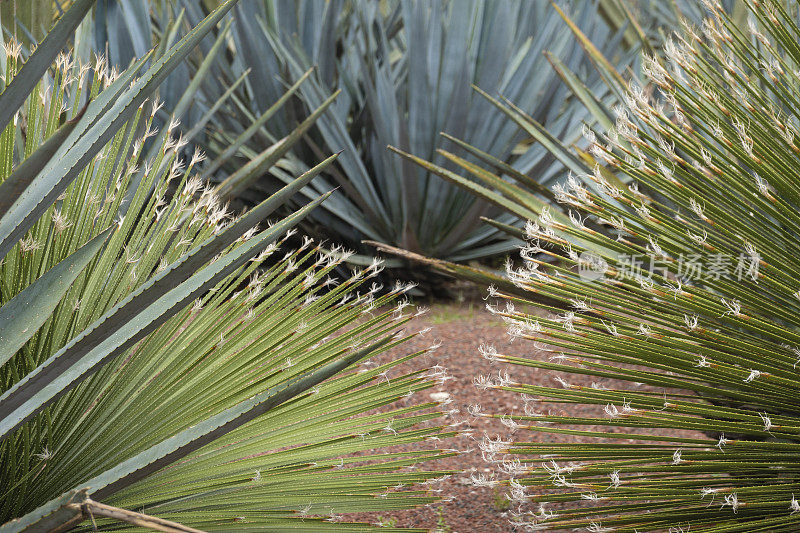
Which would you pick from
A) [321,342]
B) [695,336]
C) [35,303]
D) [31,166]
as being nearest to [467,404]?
[321,342]

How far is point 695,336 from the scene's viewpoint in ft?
4.61

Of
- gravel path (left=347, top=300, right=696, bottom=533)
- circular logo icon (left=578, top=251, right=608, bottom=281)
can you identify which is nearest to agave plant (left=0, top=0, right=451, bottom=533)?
gravel path (left=347, top=300, right=696, bottom=533)

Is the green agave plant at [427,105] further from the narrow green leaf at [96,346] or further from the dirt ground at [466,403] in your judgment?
the narrow green leaf at [96,346]

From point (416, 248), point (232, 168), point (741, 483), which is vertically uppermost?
point (232, 168)

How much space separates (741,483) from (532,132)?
45.1 inches

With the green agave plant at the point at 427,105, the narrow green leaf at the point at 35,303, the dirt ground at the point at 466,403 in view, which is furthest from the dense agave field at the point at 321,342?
the green agave plant at the point at 427,105

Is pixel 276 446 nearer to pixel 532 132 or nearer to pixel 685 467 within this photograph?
pixel 685 467

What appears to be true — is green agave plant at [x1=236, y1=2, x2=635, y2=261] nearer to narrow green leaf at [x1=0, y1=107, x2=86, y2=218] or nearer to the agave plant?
the agave plant

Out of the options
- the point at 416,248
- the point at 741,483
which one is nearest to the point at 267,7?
the point at 416,248

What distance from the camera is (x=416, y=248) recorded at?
392cm

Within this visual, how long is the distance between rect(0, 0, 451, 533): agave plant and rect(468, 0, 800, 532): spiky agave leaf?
0.30m

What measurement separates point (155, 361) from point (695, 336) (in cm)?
97

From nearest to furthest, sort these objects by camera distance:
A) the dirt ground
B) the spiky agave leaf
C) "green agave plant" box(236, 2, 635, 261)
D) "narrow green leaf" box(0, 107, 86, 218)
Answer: "narrow green leaf" box(0, 107, 86, 218) < the spiky agave leaf < the dirt ground < "green agave plant" box(236, 2, 635, 261)

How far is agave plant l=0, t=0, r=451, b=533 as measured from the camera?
908 millimetres
